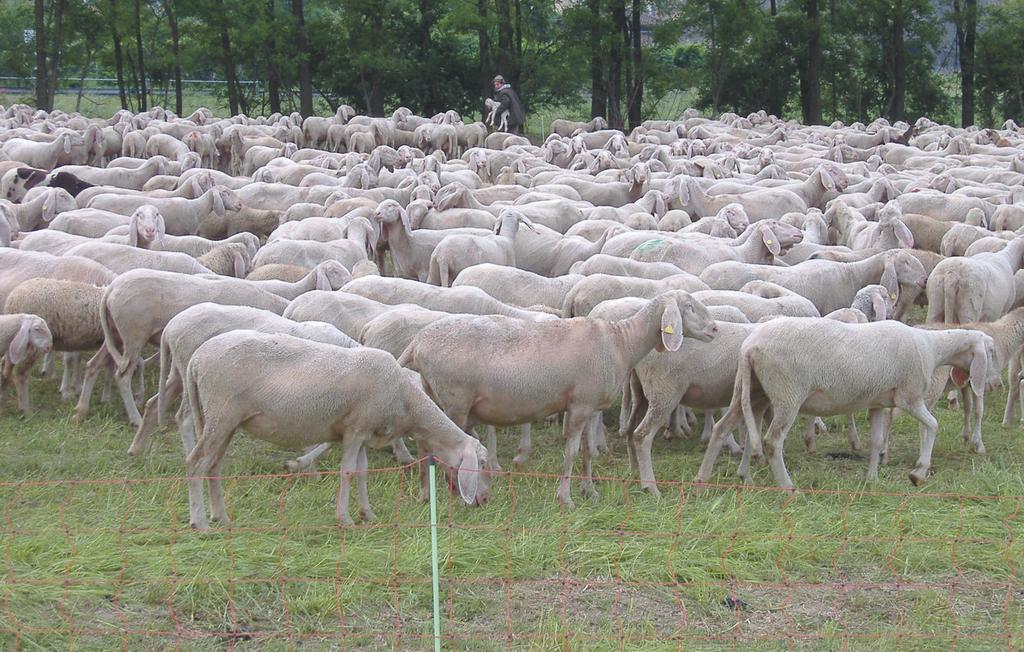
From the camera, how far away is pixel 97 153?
22844mm

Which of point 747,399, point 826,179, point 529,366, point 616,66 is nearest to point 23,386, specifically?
point 529,366

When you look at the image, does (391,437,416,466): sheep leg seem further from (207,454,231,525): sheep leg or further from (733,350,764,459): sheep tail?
(733,350,764,459): sheep tail

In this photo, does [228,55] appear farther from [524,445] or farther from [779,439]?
[779,439]

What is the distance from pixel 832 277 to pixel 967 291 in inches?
47.3

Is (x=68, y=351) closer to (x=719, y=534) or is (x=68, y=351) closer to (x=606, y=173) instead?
(x=719, y=534)

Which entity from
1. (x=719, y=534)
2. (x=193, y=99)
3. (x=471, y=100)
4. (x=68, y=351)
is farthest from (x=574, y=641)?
(x=193, y=99)

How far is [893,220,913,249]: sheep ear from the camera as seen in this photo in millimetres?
13695

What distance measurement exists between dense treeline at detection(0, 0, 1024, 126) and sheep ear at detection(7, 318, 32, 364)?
2681cm

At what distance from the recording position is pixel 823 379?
8320 mm

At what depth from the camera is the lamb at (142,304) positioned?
9.49m

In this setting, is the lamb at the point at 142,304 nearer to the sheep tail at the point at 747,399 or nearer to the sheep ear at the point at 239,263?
the sheep ear at the point at 239,263

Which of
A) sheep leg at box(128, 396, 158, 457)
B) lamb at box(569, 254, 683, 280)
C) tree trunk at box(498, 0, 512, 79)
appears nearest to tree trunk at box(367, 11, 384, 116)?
tree trunk at box(498, 0, 512, 79)

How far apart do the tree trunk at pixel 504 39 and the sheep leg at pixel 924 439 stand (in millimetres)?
29259

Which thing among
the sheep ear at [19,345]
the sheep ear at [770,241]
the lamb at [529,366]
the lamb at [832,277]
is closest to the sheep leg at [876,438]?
the lamb at [529,366]
